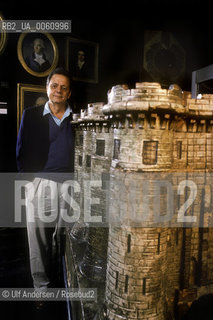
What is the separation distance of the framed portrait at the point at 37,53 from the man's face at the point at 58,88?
127 inches

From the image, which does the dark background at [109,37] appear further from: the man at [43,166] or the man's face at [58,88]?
the man's face at [58,88]

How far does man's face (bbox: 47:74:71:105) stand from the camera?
5.35 meters

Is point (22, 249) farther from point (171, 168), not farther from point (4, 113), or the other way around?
point (171, 168)

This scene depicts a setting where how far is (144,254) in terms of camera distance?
382 centimetres

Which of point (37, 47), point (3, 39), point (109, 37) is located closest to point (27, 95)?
point (37, 47)

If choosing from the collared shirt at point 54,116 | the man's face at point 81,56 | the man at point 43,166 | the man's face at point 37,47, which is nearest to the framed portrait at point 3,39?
the man's face at point 37,47

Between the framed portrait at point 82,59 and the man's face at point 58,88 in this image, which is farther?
the framed portrait at point 82,59

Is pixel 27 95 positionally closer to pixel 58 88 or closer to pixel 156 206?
pixel 58 88

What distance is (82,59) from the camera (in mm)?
8500

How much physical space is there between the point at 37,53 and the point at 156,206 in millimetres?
6772

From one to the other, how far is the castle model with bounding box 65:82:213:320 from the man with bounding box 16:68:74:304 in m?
1.23

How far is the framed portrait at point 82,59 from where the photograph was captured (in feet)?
27.5

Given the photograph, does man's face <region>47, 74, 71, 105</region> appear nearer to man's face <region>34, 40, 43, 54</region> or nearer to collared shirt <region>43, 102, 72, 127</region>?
collared shirt <region>43, 102, 72, 127</region>

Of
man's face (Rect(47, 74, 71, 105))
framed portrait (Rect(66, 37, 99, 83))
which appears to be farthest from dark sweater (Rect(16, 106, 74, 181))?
framed portrait (Rect(66, 37, 99, 83))
